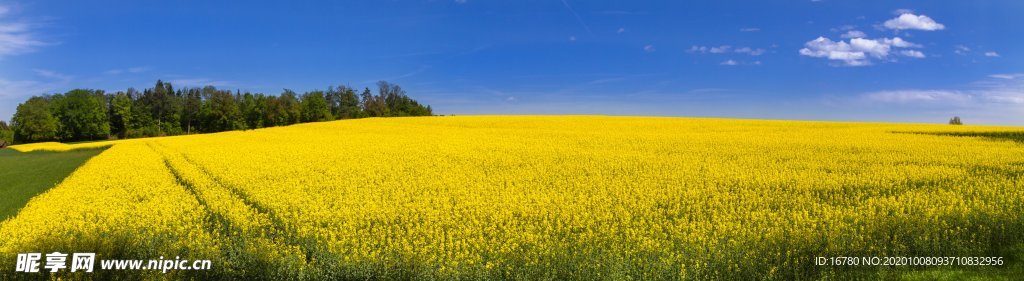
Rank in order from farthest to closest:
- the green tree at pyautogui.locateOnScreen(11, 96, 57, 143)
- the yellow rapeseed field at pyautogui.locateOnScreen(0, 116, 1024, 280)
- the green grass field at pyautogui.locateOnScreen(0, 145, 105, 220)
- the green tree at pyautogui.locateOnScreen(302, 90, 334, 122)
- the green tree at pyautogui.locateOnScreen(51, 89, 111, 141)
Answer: the green tree at pyautogui.locateOnScreen(302, 90, 334, 122) < the green tree at pyautogui.locateOnScreen(51, 89, 111, 141) < the green tree at pyautogui.locateOnScreen(11, 96, 57, 143) < the green grass field at pyautogui.locateOnScreen(0, 145, 105, 220) < the yellow rapeseed field at pyautogui.locateOnScreen(0, 116, 1024, 280)

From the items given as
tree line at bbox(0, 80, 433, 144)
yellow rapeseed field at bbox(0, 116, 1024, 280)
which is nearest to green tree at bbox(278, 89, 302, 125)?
tree line at bbox(0, 80, 433, 144)

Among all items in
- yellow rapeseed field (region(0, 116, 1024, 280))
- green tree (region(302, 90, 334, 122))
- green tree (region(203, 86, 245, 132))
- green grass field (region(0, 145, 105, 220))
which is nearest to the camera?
yellow rapeseed field (region(0, 116, 1024, 280))

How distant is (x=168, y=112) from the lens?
99.2 meters

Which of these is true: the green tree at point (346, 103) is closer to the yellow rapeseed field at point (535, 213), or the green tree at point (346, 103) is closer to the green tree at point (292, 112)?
the green tree at point (292, 112)

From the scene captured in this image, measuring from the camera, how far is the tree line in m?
82.6

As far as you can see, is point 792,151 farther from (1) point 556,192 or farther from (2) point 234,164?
(2) point 234,164

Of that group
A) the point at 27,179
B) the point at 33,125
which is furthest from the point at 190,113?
the point at 27,179

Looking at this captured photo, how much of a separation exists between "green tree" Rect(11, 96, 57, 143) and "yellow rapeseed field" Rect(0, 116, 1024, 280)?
239ft

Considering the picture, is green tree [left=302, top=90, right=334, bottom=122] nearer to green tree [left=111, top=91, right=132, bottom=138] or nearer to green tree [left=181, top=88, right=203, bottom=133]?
green tree [left=181, top=88, right=203, bottom=133]

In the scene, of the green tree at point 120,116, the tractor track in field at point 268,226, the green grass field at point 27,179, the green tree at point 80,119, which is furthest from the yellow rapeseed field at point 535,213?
the green tree at point 120,116

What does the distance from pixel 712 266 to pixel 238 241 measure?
943 centimetres

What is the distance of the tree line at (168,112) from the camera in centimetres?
8256

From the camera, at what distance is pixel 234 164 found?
2273 cm

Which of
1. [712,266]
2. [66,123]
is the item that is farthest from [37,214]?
[66,123]
